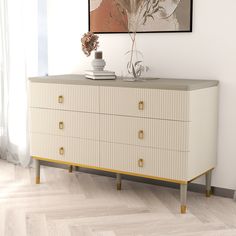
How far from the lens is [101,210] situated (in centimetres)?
345

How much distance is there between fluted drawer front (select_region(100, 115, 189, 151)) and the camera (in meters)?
3.36

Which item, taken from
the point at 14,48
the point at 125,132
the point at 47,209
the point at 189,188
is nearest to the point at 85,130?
the point at 125,132

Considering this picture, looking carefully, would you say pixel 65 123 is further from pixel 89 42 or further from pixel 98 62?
pixel 89 42

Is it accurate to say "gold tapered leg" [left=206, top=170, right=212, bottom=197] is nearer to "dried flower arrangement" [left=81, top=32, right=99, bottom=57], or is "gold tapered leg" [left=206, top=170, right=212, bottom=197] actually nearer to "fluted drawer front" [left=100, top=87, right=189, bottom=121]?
"fluted drawer front" [left=100, top=87, right=189, bottom=121]

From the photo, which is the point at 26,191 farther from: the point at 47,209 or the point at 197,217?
the point at 197,217

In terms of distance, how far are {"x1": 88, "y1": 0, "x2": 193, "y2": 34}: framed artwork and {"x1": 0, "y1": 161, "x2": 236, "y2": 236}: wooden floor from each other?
1.19m

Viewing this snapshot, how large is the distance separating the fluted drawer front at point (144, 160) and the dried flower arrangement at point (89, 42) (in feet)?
2.44

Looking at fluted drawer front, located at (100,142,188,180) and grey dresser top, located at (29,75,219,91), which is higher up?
grey dresser top, located at (29,75,219,91)

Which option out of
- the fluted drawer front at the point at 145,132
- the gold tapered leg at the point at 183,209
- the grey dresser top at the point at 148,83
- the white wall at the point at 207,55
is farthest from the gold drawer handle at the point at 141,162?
the white wall at the point at 207,55

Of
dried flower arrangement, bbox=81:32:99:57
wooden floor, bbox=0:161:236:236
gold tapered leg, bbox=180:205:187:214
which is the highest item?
dried flower arrangement, bbox=81:32:99:57

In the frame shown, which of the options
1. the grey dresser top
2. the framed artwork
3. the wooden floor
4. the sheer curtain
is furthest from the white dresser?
the sheer curtain

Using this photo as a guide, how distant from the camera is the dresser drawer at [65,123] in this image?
372cm

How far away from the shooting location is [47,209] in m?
3.46

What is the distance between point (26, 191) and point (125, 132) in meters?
0.90
